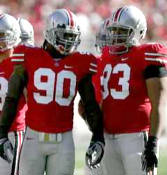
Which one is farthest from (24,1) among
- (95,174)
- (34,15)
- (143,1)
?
(95,174)

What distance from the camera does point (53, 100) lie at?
374 centimetres

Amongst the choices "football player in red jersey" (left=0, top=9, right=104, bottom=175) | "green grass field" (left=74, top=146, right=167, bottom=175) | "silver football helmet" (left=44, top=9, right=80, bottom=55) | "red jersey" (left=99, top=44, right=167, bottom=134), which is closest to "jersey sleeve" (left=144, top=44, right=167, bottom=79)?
"red jersey" (left=99, top=44, right=167, bottom=134)

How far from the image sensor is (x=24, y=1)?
11.0m

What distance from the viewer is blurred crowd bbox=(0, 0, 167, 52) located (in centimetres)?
1072

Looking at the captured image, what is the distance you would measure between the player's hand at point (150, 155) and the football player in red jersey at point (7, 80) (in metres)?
0.87

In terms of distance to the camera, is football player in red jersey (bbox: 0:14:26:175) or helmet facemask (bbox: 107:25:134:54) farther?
football player in red jersey (bbox: 0:14:26:175)

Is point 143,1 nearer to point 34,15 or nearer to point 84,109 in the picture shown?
point 34,15

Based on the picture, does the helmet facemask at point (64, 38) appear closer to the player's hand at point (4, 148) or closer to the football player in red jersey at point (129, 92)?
the football player in red jersey at point (129, 92)

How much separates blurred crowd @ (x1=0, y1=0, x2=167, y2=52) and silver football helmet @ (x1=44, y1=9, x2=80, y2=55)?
6185 millimetres

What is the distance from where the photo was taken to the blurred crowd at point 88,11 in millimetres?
10719

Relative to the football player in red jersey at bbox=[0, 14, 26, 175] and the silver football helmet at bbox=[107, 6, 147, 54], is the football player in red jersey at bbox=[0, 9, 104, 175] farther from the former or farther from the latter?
the football player in red jersey at bbox=[0, 14, 26, 175]

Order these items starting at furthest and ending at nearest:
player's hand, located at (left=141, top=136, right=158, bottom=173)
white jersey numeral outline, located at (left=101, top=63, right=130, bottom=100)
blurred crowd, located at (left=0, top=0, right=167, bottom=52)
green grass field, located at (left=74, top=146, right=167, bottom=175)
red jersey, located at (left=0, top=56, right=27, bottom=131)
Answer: blurred crowd, located at (left=0, top=0, right=167, bottom=52)
green grass field, located at (left=74, top=146, right=167, bottom=175)
red jersey, located at (left=0, top=56, right=27, bottom=131)
white jersey numeral outline, located at (left=101, top=63, right=130, bottom=100)
player's hand, located at (left=141, top=136, right=158, bottom=173)

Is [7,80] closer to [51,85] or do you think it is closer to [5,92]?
[5,92]

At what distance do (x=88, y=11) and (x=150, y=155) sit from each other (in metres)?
7.79
